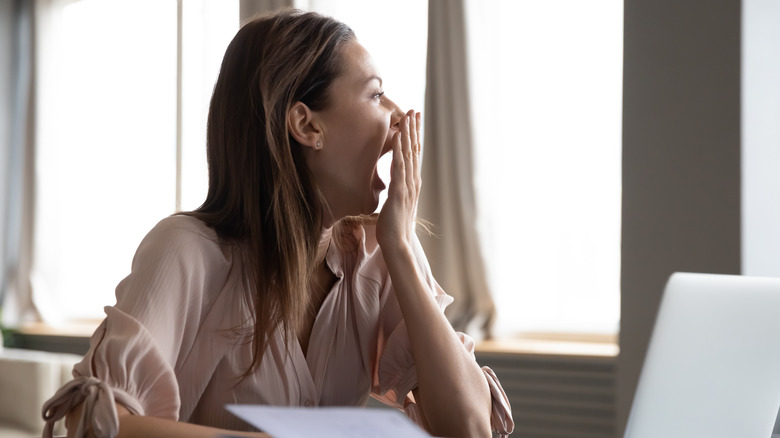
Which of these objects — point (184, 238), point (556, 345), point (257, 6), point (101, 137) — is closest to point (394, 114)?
point (184, 238)

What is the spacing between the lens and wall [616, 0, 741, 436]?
2324mm

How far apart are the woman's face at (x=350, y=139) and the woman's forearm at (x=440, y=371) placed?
0.51ft

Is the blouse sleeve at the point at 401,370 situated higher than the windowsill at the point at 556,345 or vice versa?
the blouse sleeve at the point at 401,370

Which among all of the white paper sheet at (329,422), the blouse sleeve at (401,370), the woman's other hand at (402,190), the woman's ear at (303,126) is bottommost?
the blouse sleeve at (401,370)

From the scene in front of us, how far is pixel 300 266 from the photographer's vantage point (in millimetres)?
1254

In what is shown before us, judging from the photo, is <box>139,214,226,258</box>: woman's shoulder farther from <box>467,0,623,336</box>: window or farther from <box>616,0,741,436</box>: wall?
<box>467,0,623,336</box>: window

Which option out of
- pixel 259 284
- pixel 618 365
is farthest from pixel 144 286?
pixel 618 365

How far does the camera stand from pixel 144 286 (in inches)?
43.5

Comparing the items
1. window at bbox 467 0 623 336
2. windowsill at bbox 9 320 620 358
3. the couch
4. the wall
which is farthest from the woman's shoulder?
the couch

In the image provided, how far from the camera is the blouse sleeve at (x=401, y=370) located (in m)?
1.34

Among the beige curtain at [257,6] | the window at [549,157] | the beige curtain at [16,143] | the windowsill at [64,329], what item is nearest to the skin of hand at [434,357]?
the window at [549,157]

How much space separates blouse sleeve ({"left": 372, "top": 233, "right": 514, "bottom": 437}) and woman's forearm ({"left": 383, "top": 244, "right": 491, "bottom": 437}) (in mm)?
40

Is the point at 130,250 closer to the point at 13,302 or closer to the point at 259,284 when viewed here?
the point at 13,302

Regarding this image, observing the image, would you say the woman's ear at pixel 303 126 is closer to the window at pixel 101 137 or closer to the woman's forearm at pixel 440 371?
the woman's forearm at pixel 440 371
